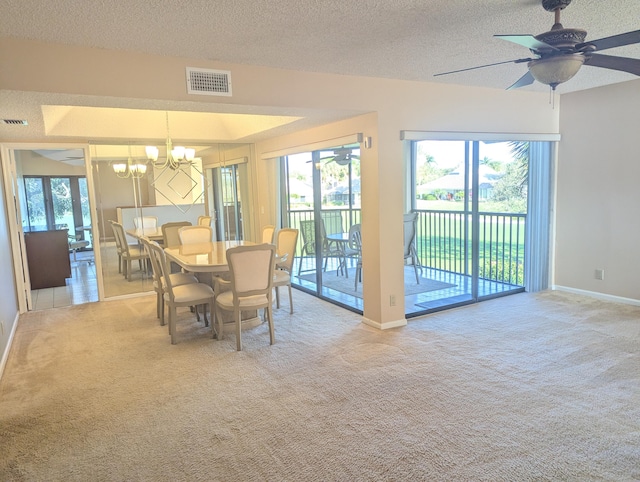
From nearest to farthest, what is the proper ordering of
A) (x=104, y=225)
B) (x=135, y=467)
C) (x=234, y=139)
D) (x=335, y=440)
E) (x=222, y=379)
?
1. (x=135, y=467)
2. (x=335, y=440)
3. (x=222, y=379)
4. (x=104, y=225)
5. (x=234, y=139)

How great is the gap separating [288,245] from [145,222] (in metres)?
2.44

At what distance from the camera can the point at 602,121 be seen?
498 cm

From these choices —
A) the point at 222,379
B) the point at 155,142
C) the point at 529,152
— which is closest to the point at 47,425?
the point at 222,379

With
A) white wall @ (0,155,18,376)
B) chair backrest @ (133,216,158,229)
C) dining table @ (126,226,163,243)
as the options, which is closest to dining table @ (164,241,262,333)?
dining table @ (126,226,163,243)

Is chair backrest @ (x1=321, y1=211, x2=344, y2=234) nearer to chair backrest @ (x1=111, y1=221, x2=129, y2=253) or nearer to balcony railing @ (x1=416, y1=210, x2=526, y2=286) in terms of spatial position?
balcony railing @ (x1=416, y1=210, x2=526, y2=286)

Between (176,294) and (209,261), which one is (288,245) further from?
(176,294)

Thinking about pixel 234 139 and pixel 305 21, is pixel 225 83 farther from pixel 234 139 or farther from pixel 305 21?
pixel 234 139

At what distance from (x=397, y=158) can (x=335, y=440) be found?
276 centimetres

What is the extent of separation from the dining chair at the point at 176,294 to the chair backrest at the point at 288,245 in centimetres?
120

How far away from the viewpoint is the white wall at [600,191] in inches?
188

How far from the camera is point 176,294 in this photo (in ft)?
13.7

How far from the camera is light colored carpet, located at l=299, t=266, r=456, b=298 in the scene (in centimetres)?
534

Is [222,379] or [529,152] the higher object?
[529,152]

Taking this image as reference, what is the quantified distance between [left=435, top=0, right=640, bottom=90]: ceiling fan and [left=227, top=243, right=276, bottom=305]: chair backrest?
8.16 ft
